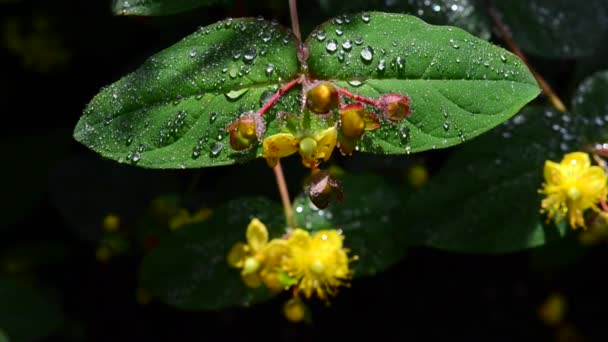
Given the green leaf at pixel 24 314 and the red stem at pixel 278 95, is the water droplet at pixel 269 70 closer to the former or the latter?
the red stem at pixel 278 95

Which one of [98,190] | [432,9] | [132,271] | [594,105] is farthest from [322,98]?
[132,271]

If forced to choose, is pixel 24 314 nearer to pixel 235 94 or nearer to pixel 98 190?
pixel 98 190

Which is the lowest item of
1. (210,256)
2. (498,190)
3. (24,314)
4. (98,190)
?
(24,314)

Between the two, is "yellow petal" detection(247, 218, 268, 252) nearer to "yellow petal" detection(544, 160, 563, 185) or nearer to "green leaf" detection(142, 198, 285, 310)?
"green leaf" detection(142, 198, 285, 310)

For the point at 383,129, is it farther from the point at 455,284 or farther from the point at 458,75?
the point at 455,284

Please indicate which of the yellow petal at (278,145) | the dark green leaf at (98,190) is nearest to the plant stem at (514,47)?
the yellow petal at (278,145)

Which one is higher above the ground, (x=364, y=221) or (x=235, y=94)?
(x=235, y=94)

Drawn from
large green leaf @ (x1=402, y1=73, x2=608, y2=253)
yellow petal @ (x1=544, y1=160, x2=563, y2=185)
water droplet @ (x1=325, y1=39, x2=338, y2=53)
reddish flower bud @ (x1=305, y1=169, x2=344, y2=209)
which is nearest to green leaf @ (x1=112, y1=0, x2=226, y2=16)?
water droplet @ (x1=325, y1=39, x2=338, y2=53)
